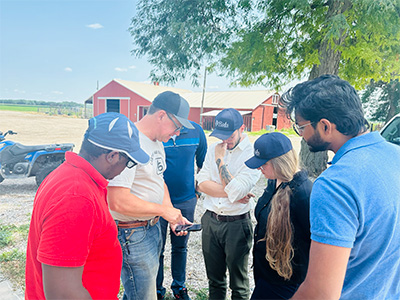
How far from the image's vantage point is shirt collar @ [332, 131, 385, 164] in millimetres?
1082

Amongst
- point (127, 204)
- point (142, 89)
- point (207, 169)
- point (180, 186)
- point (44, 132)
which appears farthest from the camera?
point (142, 89)

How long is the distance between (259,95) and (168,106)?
26752 mm

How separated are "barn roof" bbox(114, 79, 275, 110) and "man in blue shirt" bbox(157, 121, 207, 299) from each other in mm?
22739

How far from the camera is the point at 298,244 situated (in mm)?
1590

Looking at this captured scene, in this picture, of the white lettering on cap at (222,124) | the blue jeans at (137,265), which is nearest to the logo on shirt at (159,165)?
the blue jeans at (137,265)

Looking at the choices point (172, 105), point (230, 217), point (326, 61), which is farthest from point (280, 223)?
point (326, 61)

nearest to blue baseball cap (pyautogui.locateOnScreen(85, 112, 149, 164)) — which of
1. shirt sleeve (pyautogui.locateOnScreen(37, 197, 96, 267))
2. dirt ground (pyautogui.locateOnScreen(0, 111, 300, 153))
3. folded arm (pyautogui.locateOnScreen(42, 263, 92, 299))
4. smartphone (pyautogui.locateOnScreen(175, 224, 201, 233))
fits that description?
shirt sleeve (pyautogui.locateOnScreen(37, 197, 96, 267))

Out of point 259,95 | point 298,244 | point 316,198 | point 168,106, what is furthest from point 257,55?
point 259,95

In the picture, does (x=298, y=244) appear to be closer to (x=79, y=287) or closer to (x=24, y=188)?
(x=79, y=287)

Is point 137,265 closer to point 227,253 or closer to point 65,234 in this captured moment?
point 227,253

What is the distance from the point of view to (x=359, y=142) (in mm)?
1092

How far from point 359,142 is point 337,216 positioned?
0.35 metres

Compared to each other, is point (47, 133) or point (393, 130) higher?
point (393, 130)

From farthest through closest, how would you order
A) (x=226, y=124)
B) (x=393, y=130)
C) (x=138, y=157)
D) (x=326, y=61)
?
1. (x=326, y=61)
2. (x=393, y=130)
3. (x=226, y=124)
4. (x=138, y=157)
